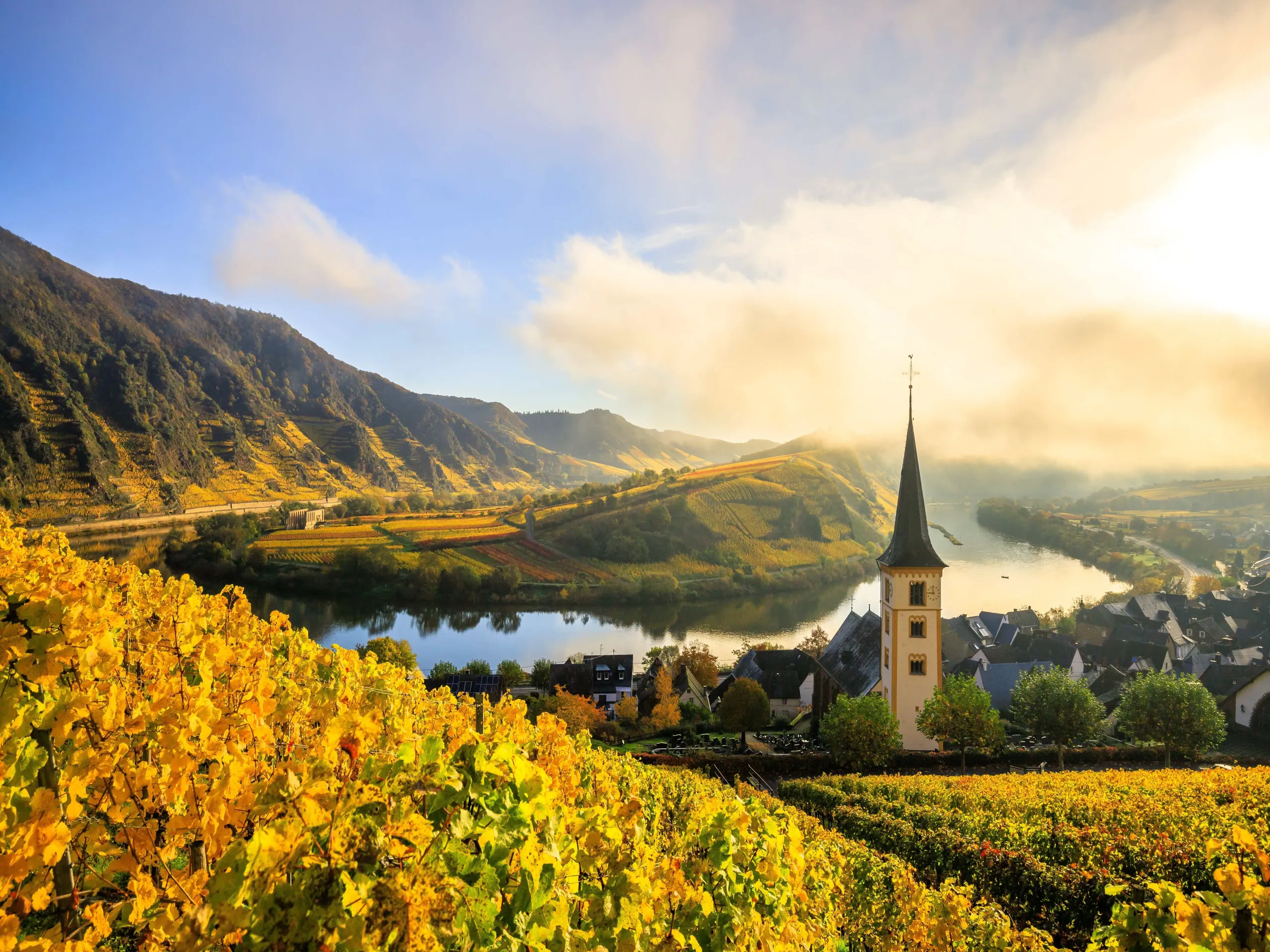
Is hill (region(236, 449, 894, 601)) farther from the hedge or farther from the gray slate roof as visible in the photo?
the hedge

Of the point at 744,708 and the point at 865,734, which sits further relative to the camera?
the point at 744,708

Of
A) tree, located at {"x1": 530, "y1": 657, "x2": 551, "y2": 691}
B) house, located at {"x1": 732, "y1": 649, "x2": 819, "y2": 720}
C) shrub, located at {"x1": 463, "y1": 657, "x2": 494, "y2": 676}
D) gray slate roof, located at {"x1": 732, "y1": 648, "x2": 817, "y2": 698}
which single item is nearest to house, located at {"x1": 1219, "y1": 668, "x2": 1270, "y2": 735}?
house, located at {"x1": 732, "y1": 649, "x2": 819, "y2": 720}

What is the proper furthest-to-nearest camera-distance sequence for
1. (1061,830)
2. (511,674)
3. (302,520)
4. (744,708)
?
(302,520), (511,674), (744,708), (1061,830)

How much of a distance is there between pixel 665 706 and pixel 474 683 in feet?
39.5

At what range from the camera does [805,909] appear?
4.36 metres

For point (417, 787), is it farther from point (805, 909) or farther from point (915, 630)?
point (915, 630)

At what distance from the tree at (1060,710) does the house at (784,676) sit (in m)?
12.6

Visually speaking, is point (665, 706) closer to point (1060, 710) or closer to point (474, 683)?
point (474, 683)

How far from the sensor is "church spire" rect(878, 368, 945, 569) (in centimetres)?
2530

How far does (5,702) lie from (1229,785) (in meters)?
17.6

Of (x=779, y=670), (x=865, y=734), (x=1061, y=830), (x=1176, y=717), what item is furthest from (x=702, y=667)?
(x=1061, y=830)

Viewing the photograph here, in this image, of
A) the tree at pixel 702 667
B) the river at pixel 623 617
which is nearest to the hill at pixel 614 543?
the river at pixel 623 617

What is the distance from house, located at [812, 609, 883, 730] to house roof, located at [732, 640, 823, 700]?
1.76 metres

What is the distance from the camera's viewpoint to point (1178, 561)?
94250 millimetres
